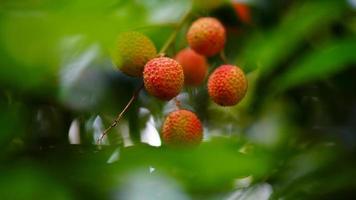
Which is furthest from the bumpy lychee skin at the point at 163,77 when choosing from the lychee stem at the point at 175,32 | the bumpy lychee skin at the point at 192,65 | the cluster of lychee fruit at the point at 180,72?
the bumpy lychee skin at the point at 192,65

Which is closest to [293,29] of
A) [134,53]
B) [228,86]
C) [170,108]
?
[228,86]

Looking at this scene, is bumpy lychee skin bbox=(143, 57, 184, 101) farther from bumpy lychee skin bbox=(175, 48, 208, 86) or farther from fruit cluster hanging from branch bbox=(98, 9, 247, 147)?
bumpy lychee skin bbox=(175, 48, 208, 86)

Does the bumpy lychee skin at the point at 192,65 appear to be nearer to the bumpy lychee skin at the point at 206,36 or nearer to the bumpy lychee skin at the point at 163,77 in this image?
the bumpy lychee skin at the point at 206,36

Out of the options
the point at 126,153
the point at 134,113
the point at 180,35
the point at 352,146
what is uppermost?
the point at 180,35

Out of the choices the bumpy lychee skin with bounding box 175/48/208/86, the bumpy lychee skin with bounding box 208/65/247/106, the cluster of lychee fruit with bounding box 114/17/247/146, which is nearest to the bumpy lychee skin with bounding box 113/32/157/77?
the cluster of lychee fruit with bounding box 114/17/247/146

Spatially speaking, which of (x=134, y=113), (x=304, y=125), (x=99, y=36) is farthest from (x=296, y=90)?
(x=99, y=36)

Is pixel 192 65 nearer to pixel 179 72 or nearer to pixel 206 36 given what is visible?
pixel 206 36

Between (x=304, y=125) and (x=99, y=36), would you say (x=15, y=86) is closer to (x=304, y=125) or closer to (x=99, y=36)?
(x=99, y=36)
